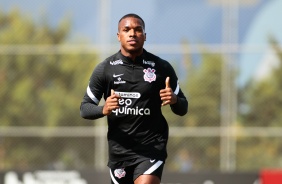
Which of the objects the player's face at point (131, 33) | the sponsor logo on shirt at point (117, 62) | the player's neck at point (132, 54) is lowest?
the sponsor logo on shirt at point (117, 62)

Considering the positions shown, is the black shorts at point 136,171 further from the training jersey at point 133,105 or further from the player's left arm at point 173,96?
the player's left arm at point 173,96

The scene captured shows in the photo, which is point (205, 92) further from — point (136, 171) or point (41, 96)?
point (136, 171)

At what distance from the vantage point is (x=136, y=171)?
327 inches

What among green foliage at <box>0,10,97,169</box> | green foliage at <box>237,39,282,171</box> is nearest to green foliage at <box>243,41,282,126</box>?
green foliage at <box>237,39,282,171</box>

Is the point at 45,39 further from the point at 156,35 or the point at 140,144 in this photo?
the point at 140,144

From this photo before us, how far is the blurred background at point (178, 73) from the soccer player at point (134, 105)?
8915 millimetres

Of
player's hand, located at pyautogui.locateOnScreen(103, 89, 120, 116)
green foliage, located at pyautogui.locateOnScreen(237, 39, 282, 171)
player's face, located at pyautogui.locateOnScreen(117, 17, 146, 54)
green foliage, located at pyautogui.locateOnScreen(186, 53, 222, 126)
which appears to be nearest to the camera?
player's hand, located at pyautogui.locateOnScreen(103, 89, 120, 116)

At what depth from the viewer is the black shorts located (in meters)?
8.28

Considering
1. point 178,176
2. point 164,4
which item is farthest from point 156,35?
point 178,176

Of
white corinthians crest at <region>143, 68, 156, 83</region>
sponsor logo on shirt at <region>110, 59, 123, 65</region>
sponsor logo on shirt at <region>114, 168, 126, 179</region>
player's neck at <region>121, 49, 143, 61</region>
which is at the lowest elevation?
sponsor logo on shirt at <region>114, 168, 126, 179</region>

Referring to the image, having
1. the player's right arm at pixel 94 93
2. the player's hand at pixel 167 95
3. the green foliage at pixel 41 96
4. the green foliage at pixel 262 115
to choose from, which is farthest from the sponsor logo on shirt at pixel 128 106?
the green foliage at pixel 41 96

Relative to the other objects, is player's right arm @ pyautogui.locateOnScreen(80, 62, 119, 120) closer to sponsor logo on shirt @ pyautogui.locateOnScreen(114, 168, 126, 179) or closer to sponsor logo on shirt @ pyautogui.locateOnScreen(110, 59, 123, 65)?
sponsor logo on shirt @ pyautogui.locateOnScreen(110, 59, 123, 65)

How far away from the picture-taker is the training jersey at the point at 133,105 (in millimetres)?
8305

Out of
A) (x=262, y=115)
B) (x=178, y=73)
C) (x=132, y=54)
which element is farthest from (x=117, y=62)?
(x=262, y=115)
